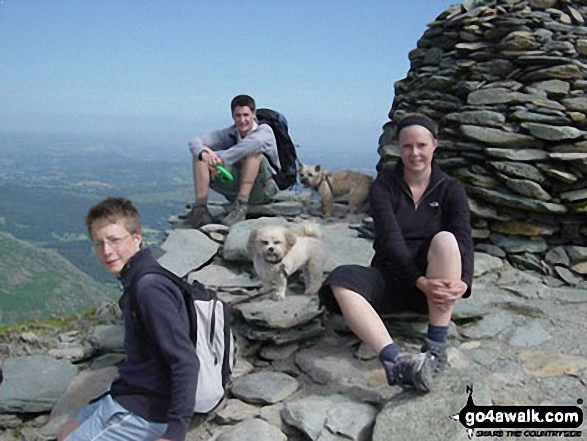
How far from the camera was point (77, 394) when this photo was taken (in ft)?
15.5

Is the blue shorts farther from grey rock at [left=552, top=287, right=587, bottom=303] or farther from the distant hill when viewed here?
the distant hill

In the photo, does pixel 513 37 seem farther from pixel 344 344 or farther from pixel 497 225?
pixel 344 344

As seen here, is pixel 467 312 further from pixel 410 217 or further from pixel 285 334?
pixel 285 334

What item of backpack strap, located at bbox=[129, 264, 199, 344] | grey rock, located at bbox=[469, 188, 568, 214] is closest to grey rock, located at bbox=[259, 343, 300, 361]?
backpack strap, located at bbox=[129, 264, 199, 344]

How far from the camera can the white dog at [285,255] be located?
5.57 metres

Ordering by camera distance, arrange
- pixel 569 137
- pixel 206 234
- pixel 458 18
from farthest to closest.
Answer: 1. pixel 458 18
2. pixel 206 234
3. pixel 569 137

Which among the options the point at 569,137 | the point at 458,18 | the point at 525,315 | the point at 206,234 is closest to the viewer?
the point at 525,315

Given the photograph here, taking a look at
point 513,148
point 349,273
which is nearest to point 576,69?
point 513,148

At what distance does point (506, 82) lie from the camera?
25.4ft

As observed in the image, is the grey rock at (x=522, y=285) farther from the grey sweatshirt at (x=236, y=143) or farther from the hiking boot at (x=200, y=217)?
the hiking boot at (x=200, y=217)

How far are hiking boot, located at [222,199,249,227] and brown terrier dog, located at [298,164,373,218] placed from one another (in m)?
1.91

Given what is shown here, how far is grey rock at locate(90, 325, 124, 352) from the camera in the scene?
5.46 metres

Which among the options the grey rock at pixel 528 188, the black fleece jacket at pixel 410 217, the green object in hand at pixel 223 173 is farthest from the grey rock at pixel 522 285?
the green object in hand at pixel 223 173

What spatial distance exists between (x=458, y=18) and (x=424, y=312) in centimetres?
584
